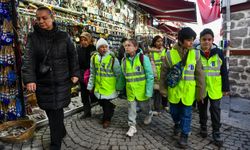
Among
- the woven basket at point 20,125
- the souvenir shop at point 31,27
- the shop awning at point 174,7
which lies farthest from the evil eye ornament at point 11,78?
the shop awning at point 174,7

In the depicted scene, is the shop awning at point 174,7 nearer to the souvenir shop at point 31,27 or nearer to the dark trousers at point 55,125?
the souvenir shop at point 31,27

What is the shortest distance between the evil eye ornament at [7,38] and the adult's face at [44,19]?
1.36 m

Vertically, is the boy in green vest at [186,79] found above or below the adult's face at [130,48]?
below

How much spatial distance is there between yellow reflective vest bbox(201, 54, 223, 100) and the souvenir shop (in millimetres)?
3155

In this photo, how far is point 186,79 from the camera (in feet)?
10.5

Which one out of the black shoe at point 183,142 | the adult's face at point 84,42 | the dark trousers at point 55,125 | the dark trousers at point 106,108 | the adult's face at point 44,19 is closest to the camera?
the adult's face at point 44,19

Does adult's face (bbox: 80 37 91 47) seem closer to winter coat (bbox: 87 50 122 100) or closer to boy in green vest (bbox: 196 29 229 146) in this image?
winter coat (bbox: 87 50 122 100)

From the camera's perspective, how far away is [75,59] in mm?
3119

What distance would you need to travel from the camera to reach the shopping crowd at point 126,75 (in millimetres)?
2906

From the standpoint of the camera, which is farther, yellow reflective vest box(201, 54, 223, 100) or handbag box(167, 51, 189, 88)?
yellow reflective vest box(201, 54, 223, 100)

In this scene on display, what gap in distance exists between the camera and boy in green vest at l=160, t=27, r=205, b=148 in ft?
10.5

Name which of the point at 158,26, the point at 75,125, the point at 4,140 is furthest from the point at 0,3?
the point at 158,26

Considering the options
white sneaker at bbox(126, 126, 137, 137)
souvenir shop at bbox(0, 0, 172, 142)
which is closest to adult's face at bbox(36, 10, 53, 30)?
souvenir shop at bbox(0, 0, 172, 142)

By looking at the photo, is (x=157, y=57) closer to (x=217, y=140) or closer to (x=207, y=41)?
(x=207, y=41)
